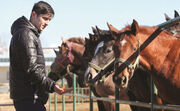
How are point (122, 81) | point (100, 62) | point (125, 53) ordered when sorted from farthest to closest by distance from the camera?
1. point (100, 62)
2. point (125, 53)
3. point (122, 81)

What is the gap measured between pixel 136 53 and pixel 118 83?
34 centimetres

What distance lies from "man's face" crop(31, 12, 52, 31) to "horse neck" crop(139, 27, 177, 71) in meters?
0.97

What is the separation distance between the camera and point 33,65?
2885 mm

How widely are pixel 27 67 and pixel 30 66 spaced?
3 centimetres

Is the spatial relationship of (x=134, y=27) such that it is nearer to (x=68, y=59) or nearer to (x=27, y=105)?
(x=27, y=105)

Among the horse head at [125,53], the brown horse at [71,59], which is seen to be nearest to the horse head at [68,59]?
the brown horse at [71,59]

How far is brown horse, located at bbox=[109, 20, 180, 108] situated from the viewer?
10.4ft

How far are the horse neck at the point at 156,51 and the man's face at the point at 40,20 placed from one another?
0.97 meters

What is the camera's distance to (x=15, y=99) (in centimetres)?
298

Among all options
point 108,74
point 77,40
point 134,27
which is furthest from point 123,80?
point 77,40

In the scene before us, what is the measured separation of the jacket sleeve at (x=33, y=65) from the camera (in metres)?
2.88

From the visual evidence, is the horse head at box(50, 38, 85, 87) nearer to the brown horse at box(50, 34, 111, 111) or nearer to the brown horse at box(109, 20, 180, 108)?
the brown horse at box(50, 34, 111, 111)

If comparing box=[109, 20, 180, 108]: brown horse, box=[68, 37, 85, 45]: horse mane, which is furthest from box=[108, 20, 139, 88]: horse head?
box=[68, 37, 85, 45]: horse mane

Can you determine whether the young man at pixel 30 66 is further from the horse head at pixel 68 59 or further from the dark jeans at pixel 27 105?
the horse head at pixel 68 59
